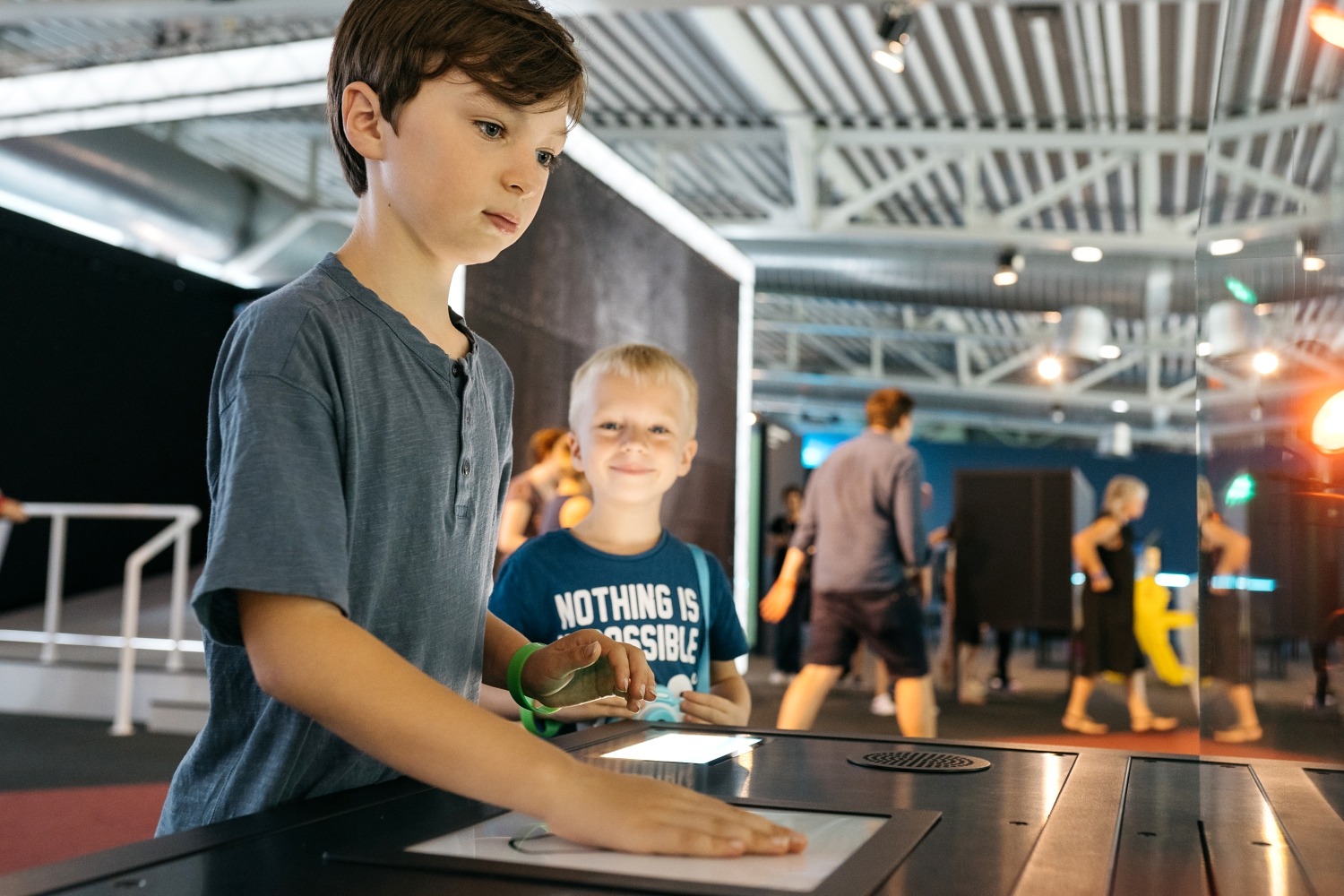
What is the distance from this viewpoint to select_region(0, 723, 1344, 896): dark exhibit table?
52 centimetres

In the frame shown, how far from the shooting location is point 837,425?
61.5 feet

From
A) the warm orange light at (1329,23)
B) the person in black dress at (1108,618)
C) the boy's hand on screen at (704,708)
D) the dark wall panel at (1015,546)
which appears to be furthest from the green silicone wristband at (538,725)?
the dark wall panel at (1015,546)

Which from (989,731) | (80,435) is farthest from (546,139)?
(80,435)

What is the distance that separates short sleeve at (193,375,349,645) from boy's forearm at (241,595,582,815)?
2cm

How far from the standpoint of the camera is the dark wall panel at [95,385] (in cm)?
745

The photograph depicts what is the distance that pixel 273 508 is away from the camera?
63cm

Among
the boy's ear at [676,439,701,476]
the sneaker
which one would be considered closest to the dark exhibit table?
the boy's ear at [676,439,701,476]

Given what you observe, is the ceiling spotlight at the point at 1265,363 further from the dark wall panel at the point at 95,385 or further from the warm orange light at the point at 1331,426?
the dark wall panel at the point at 95,385

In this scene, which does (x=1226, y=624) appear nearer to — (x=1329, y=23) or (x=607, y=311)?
(x=1329, y=23)

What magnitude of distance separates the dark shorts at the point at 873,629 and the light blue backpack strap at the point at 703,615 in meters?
2.34

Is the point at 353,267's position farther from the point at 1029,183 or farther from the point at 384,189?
the point at 1029,183

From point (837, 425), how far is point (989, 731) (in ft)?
44.0

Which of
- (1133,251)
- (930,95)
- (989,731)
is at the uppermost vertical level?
(930,95)

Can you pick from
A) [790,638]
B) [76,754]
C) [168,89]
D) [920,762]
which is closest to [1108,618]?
Answer: [790,638]
